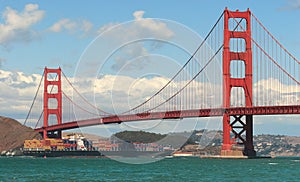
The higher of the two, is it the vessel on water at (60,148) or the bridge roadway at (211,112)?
the bridge roadway at (211,112)

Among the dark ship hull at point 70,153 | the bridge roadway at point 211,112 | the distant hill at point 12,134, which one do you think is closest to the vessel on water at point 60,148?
the dark ship hull at point 70,153

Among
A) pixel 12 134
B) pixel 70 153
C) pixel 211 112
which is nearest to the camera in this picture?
pixel 211 112

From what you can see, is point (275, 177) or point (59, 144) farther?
point (59, 144)

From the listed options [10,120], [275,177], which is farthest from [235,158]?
[10,120]

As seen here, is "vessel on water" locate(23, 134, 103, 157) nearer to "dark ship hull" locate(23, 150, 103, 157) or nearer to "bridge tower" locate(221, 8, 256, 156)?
"dark ship hull" locate(23, 150, 103, 157)

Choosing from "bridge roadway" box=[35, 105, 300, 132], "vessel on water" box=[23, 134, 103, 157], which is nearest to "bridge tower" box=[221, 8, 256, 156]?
"bridge roadway" box=[35, 105, 300, 132]

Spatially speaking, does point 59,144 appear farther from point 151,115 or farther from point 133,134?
point 151,115

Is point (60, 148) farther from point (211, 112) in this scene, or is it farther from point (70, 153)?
point (211, 112)

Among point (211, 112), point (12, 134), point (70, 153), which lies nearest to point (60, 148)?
point (70, 153)

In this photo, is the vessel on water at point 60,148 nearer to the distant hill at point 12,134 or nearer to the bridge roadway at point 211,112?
the distant hill at point 12,134
